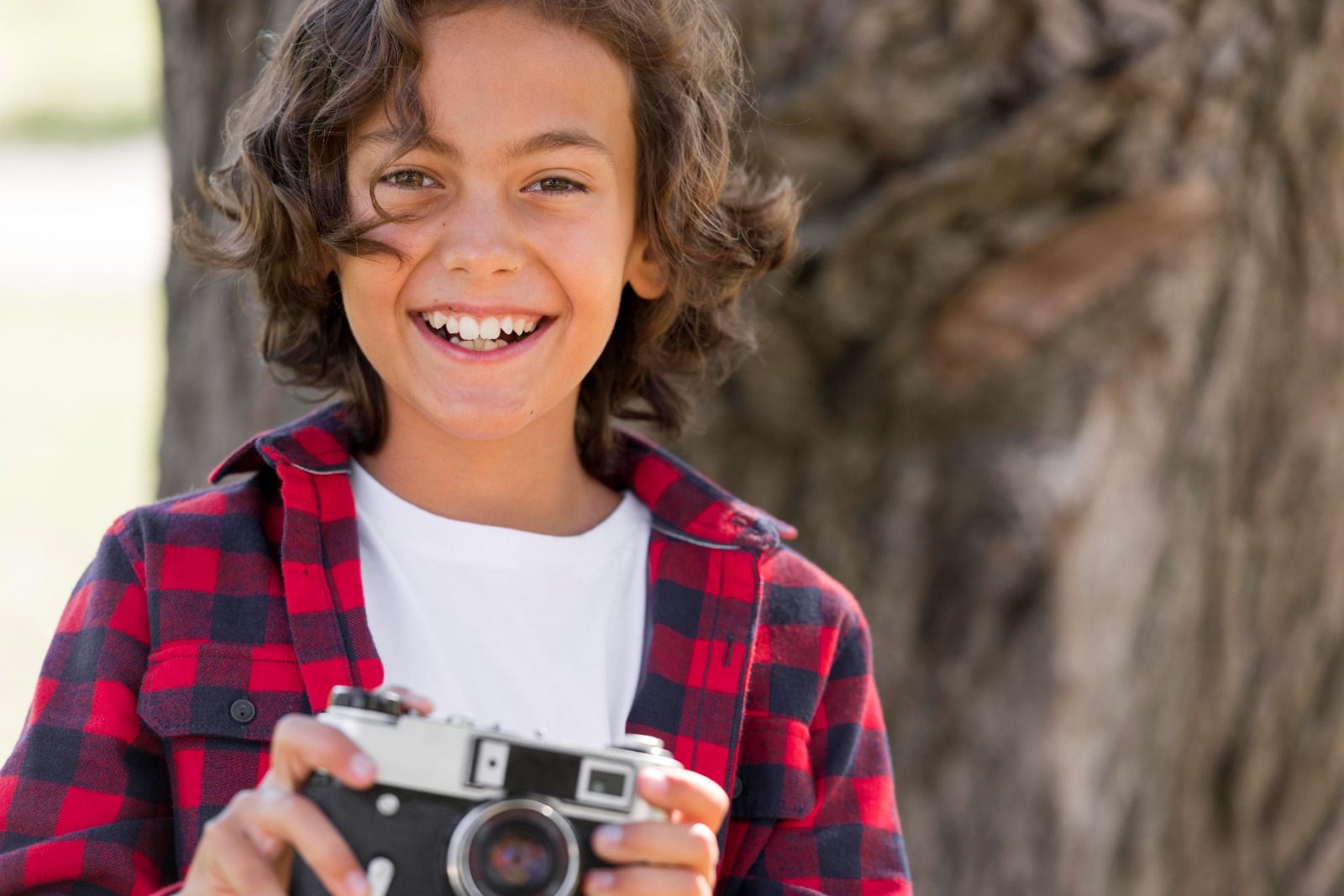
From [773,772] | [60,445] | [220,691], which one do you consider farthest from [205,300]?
[60,445]

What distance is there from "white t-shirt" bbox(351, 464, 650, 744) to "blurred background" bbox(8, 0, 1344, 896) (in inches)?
24.7

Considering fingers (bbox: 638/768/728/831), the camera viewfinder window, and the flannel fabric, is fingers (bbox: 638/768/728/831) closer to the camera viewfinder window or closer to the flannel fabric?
the camera viewfinder window

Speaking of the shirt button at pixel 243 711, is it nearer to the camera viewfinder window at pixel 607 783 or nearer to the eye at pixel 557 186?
the camera viewfinder window at pixel 607 783

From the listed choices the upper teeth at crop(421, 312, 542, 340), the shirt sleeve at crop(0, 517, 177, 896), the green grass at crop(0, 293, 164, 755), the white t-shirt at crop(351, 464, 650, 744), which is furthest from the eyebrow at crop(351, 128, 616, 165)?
the green grass at crop(0, 293, 164, 755)

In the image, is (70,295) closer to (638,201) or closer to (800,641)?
(638,201)

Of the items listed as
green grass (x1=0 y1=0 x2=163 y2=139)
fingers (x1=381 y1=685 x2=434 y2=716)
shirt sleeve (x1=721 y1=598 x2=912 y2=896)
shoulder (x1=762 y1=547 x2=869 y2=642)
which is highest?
green grass (x1=0 y1=0 x2=163 y2=139)

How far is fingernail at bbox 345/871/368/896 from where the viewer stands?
112 cm

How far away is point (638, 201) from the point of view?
68.7 inches

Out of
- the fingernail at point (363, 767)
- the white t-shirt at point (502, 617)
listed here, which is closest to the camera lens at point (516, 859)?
the fingernail at point (363, 767)

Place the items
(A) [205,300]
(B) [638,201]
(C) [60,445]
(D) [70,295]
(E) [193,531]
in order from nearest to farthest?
(E) [193,531]
(B) [638,201]
(A) [205,300]
(C) [60,445]
(D) [70,295]

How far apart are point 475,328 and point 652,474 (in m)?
0.35

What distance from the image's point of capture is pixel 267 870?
45.1 inches

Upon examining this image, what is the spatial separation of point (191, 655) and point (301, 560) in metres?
0.15

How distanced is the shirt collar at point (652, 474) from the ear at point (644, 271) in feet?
0.66
